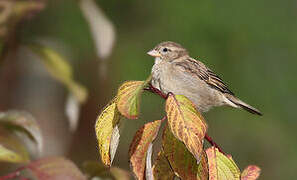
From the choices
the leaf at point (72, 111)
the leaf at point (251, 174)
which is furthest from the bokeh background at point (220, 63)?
the leaf at point (251, 174)

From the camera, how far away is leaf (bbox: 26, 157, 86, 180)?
1.77 m

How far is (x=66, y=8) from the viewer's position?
6.95 meters

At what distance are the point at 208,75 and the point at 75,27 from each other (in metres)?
4.27

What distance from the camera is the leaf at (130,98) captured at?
1370 millimetres

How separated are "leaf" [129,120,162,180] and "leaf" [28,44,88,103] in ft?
3.08

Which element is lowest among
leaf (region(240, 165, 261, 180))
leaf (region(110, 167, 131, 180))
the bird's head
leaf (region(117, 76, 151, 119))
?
leaf (region(110, 167, 131, 180))

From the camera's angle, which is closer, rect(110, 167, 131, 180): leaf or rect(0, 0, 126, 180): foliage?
rect(0, 0, 126, 180): foliage

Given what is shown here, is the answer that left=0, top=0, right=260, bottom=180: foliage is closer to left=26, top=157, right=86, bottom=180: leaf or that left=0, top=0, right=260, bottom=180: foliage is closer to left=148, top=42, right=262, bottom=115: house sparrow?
left=26, top=157, right=86, bottom=180: leaf

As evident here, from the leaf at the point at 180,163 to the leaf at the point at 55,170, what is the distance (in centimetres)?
39

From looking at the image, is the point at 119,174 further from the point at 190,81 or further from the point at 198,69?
the point at 198,69

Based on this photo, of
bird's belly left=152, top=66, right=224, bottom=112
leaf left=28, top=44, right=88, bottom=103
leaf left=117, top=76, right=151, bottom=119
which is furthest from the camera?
bird's belly left=152, top=66, right=224, bottom=112

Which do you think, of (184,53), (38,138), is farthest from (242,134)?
(38,138)

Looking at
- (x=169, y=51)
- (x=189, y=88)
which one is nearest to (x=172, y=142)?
(x=189, y=88)

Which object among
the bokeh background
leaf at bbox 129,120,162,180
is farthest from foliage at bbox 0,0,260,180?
the bokeh background
